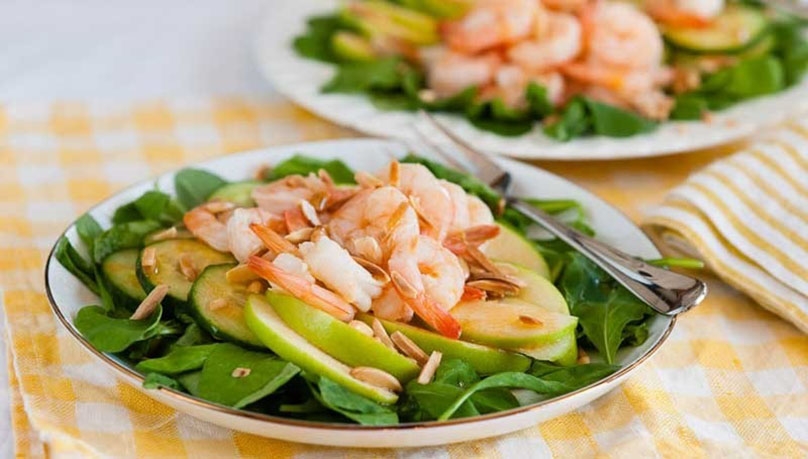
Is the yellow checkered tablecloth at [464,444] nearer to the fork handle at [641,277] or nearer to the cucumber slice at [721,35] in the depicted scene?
the fork handle at [641,277]

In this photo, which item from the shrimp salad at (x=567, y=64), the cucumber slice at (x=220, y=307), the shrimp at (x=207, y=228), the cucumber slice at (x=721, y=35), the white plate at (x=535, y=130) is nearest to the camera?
the cucumber slice at (x=220, y=307)

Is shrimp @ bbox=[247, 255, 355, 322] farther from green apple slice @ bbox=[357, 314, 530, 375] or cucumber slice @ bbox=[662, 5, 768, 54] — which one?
cucumber slice @ bbox=[662, 5, 768, 54]

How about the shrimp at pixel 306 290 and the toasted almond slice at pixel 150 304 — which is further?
the toasted almond slice at pixel 150 304

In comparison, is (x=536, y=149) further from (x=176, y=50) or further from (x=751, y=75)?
(x=176, y=50)

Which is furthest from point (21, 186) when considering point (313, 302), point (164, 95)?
point (313, 302)

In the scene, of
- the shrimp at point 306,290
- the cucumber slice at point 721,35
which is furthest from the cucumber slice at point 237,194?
the cucumber slice at point 721,35

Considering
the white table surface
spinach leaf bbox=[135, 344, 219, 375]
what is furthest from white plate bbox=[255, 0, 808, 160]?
spinach leaf bbox=[135, 344, 219, 375]

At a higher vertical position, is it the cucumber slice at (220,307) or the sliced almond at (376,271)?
the sliced almond at (376,271)
